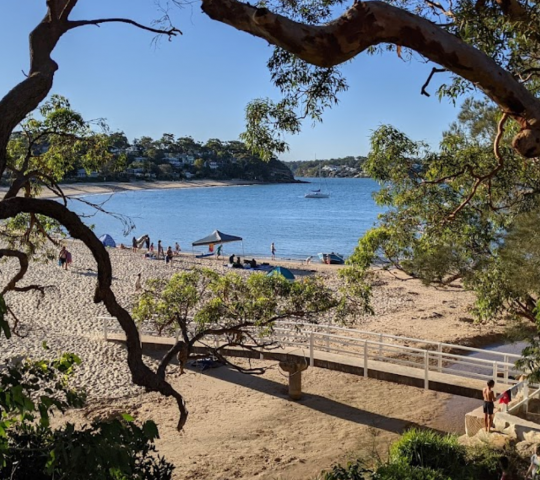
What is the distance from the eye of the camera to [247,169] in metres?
154

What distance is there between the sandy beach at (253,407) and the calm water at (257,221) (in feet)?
48.8

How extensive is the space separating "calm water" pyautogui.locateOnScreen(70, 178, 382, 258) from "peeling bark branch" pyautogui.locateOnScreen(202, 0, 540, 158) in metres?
28.1

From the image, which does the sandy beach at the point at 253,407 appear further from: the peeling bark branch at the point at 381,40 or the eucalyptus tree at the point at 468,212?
the peeling bark branch at the point at 381,40

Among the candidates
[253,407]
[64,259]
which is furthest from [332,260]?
[253,407]

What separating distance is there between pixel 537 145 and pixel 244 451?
9.19 metres

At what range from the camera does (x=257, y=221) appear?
255 feet

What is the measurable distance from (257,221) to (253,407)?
6406 cm

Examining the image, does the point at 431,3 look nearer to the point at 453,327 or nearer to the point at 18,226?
the point at 18,226

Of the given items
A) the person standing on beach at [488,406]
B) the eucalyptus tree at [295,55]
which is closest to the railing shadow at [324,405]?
the person standing on beach at [488,406]

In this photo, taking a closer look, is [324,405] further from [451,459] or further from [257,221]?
[257,221]

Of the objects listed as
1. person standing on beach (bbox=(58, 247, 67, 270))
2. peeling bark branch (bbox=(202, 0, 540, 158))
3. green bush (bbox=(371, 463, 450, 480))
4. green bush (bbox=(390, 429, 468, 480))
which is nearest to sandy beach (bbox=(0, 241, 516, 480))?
green bush (bbox=(390, 429, 468, 480))

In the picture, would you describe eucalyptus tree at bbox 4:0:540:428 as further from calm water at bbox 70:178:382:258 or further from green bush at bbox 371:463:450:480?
calm water at bbox 70:178:382:258

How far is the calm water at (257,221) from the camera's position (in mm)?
55938

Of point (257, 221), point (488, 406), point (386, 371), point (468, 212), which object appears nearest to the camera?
point (488, 406)
